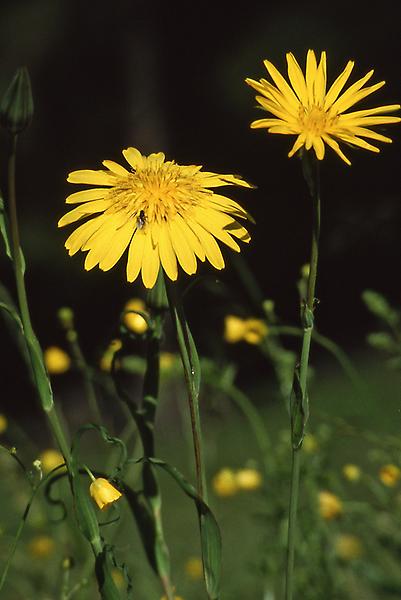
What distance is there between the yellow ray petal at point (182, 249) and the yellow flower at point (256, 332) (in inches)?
27.5

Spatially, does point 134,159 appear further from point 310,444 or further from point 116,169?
point 310,444

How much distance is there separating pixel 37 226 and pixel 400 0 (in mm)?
3455

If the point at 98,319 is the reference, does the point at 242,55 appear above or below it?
above

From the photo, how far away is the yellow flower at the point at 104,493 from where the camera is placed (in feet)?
3.47

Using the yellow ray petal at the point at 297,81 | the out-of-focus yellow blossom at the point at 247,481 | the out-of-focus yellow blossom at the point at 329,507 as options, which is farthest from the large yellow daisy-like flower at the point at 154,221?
the out-of-focus yellow blossom at the point at 247,481

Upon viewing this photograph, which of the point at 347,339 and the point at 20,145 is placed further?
the point at 20,145

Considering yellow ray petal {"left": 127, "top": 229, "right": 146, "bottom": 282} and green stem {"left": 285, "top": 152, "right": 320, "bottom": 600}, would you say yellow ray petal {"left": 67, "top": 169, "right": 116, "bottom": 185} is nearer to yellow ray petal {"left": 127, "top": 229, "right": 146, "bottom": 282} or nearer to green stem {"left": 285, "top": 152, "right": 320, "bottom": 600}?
yellow ray petal {"left": 127, "top": 229, "right": 146, "bottom": 282}

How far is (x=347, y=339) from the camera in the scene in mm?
6609

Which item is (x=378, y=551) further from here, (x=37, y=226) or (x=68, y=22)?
(x=68, y=22)

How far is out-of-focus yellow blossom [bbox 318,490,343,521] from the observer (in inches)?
70.5

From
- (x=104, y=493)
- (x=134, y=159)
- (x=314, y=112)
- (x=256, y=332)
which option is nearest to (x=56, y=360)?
(x=256, y=332)

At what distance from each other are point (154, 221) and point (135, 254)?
0.18 ft

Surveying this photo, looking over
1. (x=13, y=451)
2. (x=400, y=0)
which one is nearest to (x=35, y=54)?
(x=400, y=0)

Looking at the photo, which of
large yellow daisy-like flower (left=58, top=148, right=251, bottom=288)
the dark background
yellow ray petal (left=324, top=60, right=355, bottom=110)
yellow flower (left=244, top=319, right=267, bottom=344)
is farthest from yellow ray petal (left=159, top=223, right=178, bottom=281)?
the dark background
